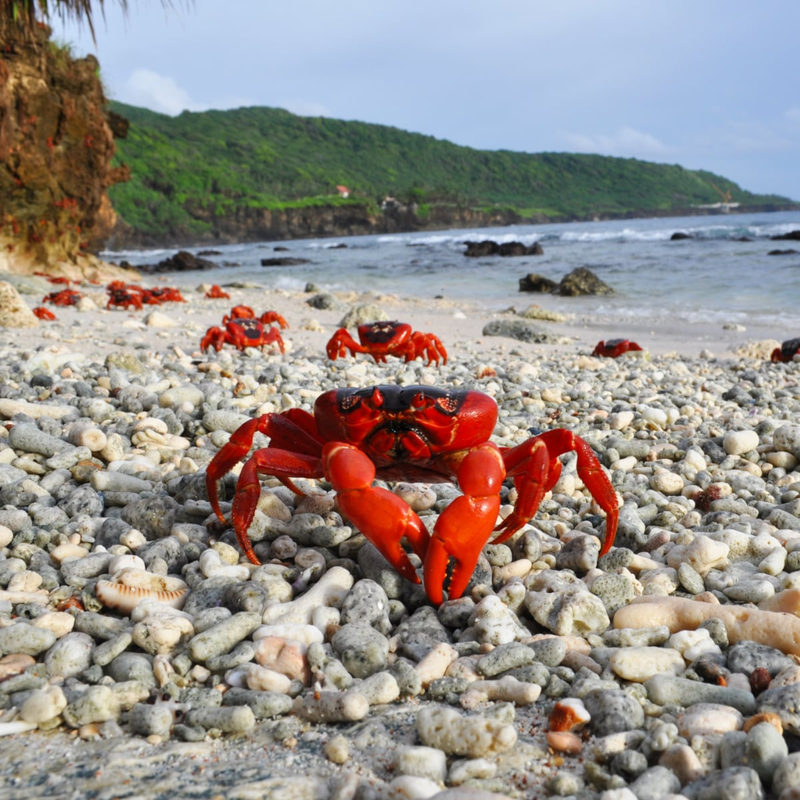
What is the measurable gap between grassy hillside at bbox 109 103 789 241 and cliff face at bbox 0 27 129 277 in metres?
58.5

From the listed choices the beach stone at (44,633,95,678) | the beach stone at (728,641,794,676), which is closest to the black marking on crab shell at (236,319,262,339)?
the beach stone at (44,633,95,678)

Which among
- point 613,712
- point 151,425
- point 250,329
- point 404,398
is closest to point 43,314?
point 250,329

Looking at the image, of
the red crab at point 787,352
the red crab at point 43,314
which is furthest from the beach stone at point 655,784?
the red crab at point 43,314

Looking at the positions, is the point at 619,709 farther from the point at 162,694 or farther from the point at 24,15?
the point at 24,15

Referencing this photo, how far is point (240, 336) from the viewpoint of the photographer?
8.26 meters

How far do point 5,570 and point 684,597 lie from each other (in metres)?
2.46

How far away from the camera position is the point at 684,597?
248 centimetres

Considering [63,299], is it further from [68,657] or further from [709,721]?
[709,721]

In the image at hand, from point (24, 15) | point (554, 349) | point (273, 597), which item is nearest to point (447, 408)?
point (273, 597)

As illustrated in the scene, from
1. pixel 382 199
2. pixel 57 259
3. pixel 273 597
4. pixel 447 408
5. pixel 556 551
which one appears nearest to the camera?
pixel 273 597

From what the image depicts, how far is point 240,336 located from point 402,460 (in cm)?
589

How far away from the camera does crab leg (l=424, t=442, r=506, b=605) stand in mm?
2221

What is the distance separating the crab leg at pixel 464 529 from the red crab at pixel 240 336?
250 inches

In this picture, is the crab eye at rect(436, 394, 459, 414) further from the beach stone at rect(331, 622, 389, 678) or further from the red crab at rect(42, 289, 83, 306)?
the red crab at rect(42, 289, 83, 306)
